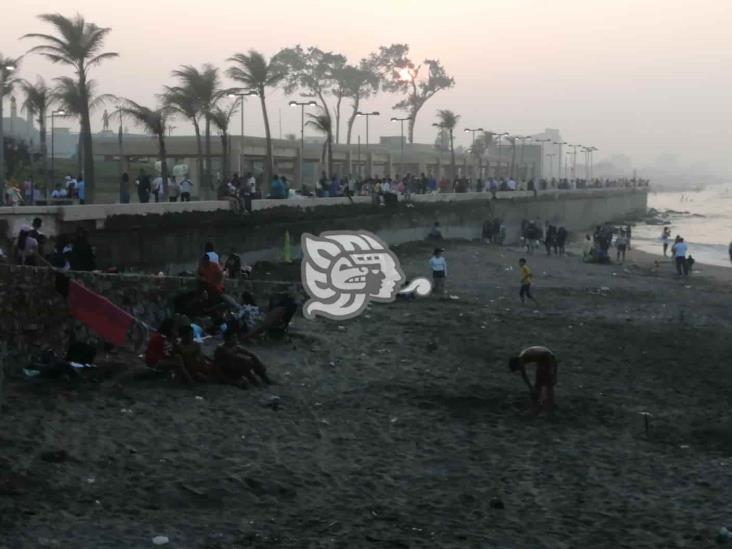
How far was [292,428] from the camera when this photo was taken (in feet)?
33.1

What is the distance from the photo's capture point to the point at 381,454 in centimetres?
935

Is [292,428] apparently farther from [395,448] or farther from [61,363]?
[61,363]

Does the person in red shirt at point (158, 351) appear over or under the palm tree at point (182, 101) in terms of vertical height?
under

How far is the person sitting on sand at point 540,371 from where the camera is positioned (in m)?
11.0

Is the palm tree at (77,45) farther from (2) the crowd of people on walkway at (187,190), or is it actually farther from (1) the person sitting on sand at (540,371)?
(1) the person sitting on sand at (540,371)

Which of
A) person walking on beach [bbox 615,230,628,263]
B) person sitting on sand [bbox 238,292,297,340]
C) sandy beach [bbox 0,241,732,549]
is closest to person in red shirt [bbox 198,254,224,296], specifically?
person sitting on sand [bbox 238,292,297,340]

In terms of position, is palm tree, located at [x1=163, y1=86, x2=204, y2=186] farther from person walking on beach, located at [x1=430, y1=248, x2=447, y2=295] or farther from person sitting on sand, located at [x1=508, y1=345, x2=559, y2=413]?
person sitting on sand, located at [x1=508, y1=345, x2=559, y2=413]

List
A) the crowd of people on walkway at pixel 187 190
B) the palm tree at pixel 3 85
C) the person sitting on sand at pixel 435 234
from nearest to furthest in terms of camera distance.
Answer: the palm tree at pixel 3 85 → the crowd of people on walkway at pixel 187 190 → the person sitting on sand at pixel 435 234

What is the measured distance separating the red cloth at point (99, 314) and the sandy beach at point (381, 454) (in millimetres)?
1424

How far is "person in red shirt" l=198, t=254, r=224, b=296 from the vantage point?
1474 cm

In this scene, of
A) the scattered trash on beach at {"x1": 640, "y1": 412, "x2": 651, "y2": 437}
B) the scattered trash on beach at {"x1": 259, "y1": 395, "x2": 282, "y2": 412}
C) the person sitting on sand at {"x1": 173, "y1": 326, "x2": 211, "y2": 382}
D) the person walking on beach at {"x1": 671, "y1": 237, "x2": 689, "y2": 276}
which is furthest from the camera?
the person walking on beach at {"x1": 671, "y1": 237, "x2": 689, "y2": 276}

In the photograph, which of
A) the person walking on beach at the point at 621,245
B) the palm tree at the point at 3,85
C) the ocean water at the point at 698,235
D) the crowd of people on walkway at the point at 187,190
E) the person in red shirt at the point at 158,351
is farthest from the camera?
the ocean water at the point at 698,235

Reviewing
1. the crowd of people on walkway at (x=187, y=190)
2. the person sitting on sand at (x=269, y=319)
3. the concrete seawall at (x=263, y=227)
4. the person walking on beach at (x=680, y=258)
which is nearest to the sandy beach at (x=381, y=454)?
the person sitting on sand at (x=269, y=319)

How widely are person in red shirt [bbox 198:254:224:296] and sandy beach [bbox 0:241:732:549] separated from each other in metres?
1.42
